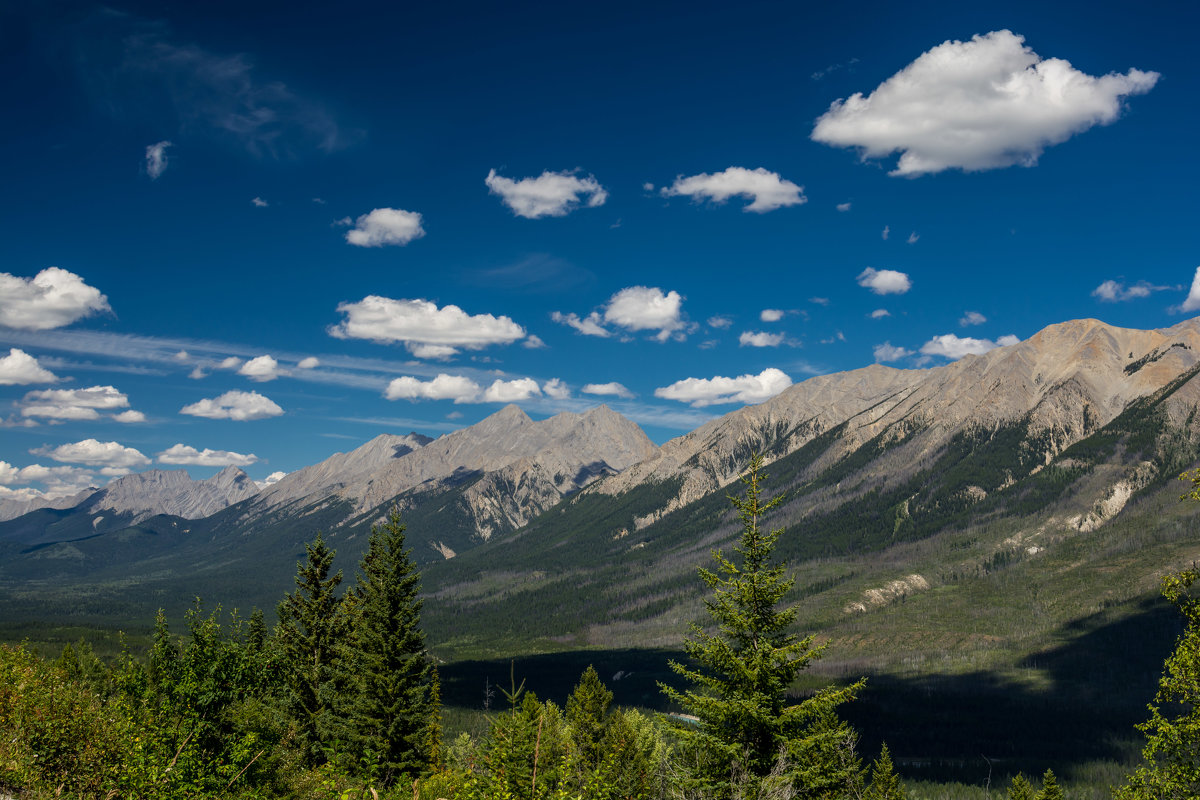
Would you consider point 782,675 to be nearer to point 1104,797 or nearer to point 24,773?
point 24,773

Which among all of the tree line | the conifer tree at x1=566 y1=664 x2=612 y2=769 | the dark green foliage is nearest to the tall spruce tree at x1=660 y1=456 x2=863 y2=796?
the tree line

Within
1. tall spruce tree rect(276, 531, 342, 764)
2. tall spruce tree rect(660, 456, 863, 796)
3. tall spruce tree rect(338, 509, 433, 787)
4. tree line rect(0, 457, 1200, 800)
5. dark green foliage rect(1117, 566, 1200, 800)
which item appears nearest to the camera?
tree line rect(0, 457, 1200, 800)

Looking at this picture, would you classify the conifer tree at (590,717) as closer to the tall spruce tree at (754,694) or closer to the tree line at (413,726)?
the tree line at (413,726)

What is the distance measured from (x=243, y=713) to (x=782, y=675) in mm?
19465

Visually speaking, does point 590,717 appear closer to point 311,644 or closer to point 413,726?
point 311,644

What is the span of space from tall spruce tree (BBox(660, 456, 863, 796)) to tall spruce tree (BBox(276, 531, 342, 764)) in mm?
25813

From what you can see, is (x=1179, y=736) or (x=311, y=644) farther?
(x=311, y=644)

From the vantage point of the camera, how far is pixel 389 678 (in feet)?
115

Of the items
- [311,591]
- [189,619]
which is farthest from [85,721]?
[311,591]

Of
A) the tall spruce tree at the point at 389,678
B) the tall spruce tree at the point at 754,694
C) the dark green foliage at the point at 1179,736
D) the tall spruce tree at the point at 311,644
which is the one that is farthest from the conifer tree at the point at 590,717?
the dark green foliage at the point at 1179,736

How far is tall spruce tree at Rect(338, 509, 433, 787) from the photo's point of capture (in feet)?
113

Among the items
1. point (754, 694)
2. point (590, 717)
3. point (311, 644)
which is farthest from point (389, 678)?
point (590, 717)

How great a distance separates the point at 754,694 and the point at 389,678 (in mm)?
21205

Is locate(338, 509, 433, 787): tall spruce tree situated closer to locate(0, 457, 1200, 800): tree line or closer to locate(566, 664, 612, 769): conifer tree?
locate(0, 457, 1200, 800): tree line
